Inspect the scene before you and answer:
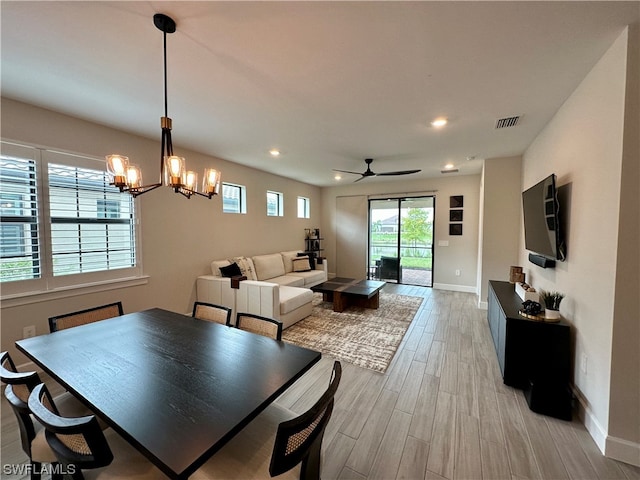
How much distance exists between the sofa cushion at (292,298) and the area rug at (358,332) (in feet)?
0.93

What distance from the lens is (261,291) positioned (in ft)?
11.8

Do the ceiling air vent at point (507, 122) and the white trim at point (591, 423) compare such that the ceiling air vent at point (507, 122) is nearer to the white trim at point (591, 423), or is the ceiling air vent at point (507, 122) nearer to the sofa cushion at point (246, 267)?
the white trim at point (591, 423)

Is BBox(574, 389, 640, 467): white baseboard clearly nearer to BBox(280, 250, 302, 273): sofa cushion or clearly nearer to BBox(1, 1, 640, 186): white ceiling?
BBox(1, 1, 640, 186): white ceiling

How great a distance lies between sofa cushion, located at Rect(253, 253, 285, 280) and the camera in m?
5.00

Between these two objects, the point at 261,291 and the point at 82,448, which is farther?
the point at 261,291

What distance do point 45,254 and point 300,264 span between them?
157 inches

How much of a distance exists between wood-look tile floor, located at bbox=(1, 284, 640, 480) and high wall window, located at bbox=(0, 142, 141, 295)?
1.21m

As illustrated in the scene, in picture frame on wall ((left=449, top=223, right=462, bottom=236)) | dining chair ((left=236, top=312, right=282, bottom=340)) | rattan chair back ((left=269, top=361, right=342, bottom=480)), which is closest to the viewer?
rattan chair back ((left=269, top=361, right=342, bottom=480))

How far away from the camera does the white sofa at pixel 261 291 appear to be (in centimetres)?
359

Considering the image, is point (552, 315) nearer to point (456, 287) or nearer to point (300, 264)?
point (456, 287)

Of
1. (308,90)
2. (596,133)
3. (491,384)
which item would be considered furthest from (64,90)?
(491,384)

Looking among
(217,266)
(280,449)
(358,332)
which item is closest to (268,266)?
(217,266)

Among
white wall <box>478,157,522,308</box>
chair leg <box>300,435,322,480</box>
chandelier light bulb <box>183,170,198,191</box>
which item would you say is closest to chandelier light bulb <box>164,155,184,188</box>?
chandelier light bulb <box>183,170,198,191</box>

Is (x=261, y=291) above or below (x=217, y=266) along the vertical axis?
below
